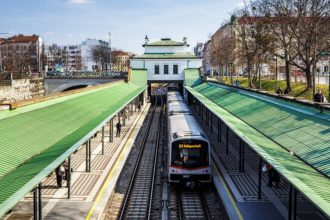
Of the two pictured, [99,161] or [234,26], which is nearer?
[99,161]

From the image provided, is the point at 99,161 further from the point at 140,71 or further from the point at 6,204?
the point at 140,71

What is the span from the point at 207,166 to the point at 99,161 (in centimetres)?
848

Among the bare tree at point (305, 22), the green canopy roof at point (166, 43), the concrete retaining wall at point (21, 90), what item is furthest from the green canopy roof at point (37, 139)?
the green canopy roof at point (166, 43)

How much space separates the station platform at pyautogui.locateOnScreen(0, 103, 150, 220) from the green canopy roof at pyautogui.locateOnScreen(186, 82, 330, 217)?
6.55 meters

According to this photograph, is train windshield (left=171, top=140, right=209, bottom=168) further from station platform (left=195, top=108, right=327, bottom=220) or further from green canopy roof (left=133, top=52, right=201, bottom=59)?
green canopy roof (left=133, top=52, right=201, bottom=59)

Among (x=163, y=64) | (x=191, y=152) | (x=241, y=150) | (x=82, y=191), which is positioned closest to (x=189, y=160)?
(x=191, y=152)

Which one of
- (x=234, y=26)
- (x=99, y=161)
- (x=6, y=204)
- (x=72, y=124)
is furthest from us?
(x=234, y=26)

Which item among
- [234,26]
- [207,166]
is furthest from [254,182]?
[234,26]

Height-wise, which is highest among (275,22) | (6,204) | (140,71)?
(275,22)

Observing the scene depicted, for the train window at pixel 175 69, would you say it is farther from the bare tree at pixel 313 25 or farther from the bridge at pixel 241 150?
the bridge at pixel 241 150

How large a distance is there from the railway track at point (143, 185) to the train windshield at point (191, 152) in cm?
226

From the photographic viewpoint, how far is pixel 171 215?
1708 cm

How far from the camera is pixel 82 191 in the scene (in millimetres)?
19047

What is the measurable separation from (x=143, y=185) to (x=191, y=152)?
3808 mm
